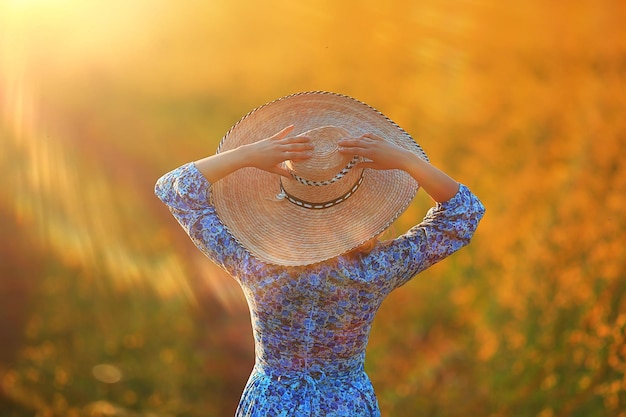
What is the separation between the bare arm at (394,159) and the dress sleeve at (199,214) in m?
0.32

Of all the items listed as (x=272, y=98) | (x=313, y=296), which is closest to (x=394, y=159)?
(x=313, y=296)

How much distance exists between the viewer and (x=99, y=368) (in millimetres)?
4238

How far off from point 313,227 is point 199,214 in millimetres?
255

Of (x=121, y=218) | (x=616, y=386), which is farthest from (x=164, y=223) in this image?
(x=616, y=386)

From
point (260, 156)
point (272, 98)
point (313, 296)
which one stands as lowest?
point (313, 296)

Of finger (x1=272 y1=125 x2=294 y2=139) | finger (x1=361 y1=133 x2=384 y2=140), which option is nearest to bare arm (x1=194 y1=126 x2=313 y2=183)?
finger (x1=272 y1=125 x2=294 y2=139)

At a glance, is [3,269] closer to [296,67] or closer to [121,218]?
[121,218]

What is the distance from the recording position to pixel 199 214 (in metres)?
1.83

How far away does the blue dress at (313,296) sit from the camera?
1.82m

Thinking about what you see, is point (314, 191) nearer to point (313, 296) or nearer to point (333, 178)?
point (333, 178)

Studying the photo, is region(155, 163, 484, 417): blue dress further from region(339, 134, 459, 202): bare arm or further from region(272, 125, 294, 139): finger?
region(272, 125, 294, 139): finger

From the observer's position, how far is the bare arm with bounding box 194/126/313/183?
5.84 feet

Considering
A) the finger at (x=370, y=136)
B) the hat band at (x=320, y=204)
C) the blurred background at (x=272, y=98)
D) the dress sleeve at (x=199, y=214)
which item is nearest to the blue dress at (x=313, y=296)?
the dress sleeve at (x=199, y=214)

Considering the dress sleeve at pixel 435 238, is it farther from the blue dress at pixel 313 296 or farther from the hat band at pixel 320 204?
the hat band at pixel 320 204
